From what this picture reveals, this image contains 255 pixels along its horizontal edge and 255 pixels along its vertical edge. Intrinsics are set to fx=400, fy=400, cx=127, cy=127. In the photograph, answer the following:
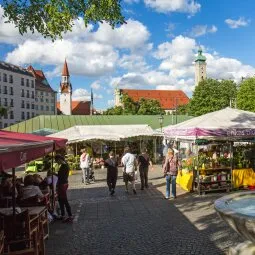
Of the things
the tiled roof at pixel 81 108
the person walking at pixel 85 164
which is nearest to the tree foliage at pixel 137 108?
the person walking at pixel 85 164

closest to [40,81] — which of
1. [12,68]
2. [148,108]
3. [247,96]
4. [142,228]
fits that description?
[12,68]

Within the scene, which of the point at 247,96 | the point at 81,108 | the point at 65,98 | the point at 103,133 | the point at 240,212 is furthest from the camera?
the point at 81,108

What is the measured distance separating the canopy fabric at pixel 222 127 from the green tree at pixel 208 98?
48.1 m

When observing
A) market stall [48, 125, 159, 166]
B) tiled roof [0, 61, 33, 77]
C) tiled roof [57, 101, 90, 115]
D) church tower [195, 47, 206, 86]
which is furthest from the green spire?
market stall [48, 125, 159, 166]

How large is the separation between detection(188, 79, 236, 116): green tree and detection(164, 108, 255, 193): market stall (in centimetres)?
4865

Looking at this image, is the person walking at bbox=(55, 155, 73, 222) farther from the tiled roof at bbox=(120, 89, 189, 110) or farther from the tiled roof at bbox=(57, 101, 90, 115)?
the tiled roof at bbox=(120, 89, 189, 110)

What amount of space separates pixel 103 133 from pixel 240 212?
22.2 m

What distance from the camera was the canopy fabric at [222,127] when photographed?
45.8 feet

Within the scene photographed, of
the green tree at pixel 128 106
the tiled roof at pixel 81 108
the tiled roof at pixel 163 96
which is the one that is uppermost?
the tiled roof at pixel 163 96

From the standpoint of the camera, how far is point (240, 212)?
19.2 ft

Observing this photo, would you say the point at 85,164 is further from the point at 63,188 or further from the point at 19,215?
the point at 19,215

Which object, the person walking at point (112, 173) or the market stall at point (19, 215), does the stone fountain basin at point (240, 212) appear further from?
the person walking at point (112, 173)

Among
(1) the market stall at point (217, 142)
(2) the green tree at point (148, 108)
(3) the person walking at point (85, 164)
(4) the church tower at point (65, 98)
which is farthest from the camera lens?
(4) the church tower at point (65, 98)

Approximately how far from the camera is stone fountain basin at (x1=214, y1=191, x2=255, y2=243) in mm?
5301
